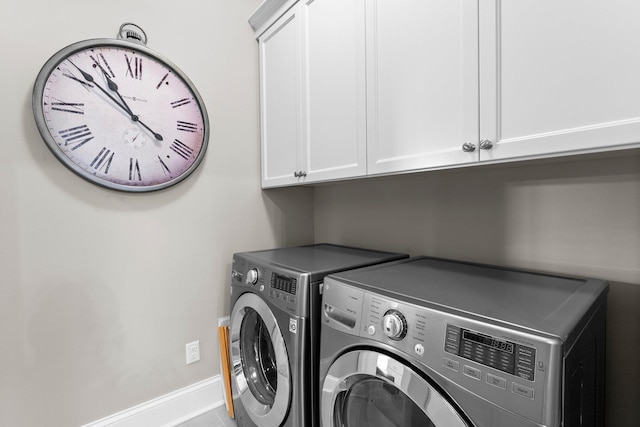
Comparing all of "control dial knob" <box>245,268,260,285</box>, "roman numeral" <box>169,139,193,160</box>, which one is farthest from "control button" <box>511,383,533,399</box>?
"roman numeral" <box>169,139,193,160</box>

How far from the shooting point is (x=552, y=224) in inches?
45.2

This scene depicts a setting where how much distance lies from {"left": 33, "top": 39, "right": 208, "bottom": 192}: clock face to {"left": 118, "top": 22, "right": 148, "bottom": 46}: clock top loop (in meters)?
0.05

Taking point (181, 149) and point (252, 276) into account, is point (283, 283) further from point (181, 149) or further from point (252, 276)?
point (181, 149)

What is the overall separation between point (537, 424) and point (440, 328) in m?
0.24

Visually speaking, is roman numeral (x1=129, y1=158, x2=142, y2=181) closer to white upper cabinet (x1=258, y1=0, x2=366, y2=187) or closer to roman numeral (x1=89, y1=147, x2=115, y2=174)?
roman numeral (x1=89, y1=147, x2=115, y2=174)

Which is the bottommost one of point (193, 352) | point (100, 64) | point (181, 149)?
point (193, 352)


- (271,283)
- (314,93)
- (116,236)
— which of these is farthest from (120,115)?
(271,283)

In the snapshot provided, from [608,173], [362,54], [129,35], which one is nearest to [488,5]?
[362,54]

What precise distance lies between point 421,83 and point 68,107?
151cm

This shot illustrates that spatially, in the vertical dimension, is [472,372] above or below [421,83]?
below

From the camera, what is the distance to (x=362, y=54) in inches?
50.6

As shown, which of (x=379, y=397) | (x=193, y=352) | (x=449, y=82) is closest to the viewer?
(x=379, y=397)

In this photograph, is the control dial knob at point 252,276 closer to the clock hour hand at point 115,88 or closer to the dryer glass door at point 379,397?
the dryer glass door at point 379,397

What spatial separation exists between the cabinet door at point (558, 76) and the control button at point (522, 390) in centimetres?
60
